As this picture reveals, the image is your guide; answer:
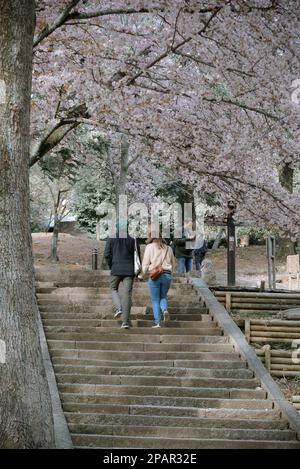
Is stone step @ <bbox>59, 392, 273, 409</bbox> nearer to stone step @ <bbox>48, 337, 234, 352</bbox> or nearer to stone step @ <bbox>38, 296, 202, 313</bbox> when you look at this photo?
stone step @ <bbox>48, 337, 234, 352</bbox>

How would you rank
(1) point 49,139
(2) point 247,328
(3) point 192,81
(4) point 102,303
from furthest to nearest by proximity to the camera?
(4) point 102,303, (2) point 247,328, (3) point 192,81, (1) point 49,139

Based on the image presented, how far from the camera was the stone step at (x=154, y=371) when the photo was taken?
11.7 m

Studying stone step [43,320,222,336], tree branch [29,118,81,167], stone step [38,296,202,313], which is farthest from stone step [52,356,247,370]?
tree branch [29,118,81,167]

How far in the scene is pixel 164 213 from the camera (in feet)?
107

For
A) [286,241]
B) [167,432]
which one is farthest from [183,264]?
[286,241]

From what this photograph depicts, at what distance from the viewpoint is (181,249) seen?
18.3 m

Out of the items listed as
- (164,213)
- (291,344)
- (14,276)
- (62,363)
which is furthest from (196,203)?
(14,276)

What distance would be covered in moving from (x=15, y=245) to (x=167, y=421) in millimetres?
3834

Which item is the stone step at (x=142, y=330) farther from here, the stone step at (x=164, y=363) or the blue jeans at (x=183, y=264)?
the blue jeans at (x=183, y=264)

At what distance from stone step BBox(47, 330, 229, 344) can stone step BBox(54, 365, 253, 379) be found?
4.10 feet

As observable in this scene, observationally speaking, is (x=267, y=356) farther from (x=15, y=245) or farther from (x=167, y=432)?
(x=15, y=245)

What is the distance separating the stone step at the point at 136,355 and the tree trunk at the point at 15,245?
16.2ft

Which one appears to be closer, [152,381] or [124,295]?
[152,381]

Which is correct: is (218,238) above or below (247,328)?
above
